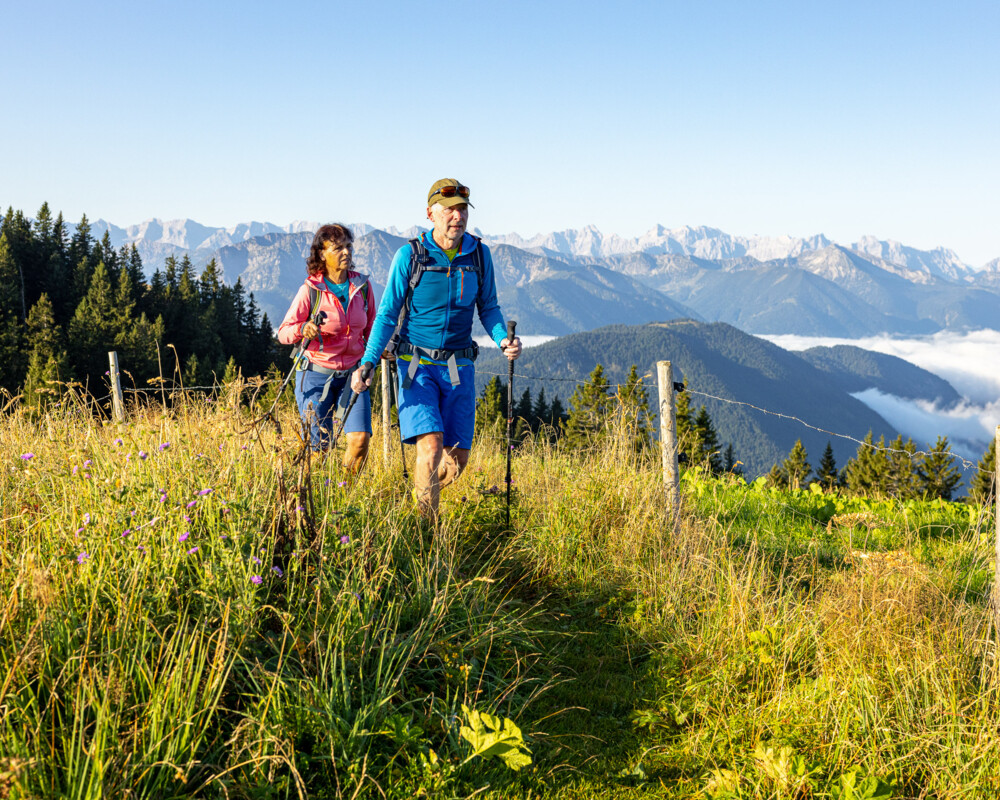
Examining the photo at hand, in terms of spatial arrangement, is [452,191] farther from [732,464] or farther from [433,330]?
[732,464]

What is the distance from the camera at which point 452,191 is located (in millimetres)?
4332

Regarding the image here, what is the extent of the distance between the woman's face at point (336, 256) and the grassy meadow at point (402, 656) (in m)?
1.45

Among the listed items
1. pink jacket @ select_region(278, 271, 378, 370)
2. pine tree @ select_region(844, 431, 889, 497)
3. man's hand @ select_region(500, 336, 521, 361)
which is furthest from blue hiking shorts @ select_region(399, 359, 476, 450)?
pine tree @ select_region(844, 431, 889, 497)

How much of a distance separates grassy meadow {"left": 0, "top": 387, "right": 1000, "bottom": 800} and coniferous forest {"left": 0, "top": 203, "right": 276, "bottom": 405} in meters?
51.8

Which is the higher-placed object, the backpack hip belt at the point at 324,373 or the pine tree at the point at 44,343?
the pine tree at the point at 44,343

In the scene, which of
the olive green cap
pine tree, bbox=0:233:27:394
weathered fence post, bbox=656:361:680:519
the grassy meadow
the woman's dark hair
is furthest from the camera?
pine tree, bbox=0:233:27:394

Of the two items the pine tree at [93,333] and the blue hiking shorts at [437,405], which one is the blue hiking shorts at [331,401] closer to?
the blue hiking shorts at [437,405]

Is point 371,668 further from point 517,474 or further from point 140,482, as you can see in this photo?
point 517,474

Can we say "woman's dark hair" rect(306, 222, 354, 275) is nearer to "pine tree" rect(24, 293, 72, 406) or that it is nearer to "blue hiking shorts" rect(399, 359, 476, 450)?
"blue hiking shorts" rect(399, 359, 476, 450)

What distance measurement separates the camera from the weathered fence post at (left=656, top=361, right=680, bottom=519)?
15.8 ft

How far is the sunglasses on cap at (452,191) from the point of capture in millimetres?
4328

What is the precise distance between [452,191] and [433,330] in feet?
2.93

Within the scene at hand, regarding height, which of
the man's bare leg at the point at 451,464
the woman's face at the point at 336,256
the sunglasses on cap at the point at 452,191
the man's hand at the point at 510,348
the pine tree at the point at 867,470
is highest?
the sunglasses on cap at the point at 452,191

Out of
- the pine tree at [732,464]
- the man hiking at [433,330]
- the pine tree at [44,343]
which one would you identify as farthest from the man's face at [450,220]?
the pine tree at [44,343]
